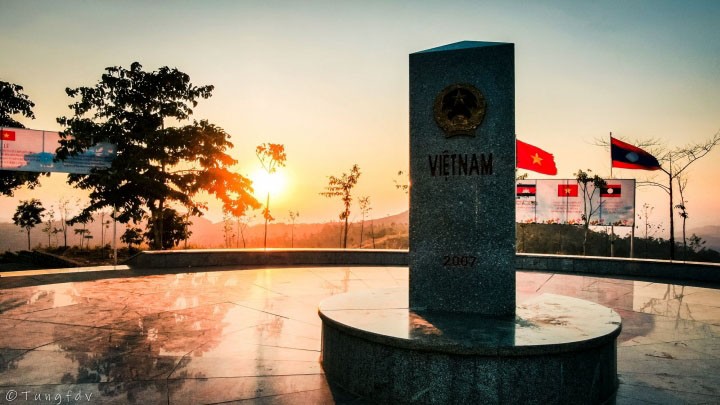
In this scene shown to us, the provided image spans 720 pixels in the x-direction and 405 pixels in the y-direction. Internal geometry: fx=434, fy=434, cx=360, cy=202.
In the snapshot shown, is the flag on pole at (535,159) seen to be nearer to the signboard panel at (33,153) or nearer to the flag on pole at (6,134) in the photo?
the signboard panel at (33,153)

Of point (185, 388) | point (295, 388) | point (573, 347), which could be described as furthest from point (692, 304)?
point (185, 388)

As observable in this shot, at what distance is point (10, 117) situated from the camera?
27.4m

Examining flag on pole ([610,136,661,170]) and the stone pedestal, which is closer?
the stone pedestal

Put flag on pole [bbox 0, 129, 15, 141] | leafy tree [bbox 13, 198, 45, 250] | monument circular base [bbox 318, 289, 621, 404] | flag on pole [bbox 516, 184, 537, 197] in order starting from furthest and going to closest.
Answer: leafy tree [bbox 13, 198, 45, 250] < flag on pole [bbox 516, 184, 537, 197] < flag on pole [bbox 0, 129, 15, 141] < monument circular base [bbox 318, 289, 621, 404]

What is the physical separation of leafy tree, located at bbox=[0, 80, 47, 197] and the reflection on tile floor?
71.3 ft

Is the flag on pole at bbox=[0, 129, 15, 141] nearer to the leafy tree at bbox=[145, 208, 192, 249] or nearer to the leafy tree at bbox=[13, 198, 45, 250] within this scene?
the leafy tree at bbox=[145, 208, 192, 249]

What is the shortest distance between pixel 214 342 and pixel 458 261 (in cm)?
337

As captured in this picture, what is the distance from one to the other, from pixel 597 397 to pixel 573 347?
0.70m

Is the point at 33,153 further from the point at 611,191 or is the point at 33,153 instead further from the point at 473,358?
the point at 611,191

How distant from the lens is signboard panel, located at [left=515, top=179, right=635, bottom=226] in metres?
20.1

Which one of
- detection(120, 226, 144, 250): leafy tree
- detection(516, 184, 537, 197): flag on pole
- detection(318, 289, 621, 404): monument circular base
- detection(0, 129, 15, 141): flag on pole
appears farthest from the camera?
detection(120, 226, 144, 250): leafy tree

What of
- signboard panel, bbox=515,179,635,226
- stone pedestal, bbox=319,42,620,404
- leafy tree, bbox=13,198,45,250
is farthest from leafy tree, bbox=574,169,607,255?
leafy tree, bbox=13,198,45,250

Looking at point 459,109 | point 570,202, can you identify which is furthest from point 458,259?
point 570,202

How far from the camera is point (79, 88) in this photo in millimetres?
20656
